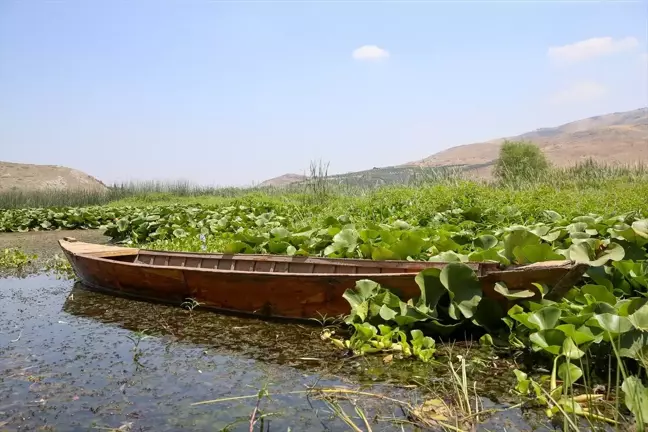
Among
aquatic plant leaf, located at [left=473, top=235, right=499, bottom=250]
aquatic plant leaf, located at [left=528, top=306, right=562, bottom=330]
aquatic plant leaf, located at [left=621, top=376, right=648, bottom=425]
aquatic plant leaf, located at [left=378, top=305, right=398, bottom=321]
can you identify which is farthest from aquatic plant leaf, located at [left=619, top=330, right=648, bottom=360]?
aquatic plant leaf, located at [left=473, top=235, right=499, bottom=250]

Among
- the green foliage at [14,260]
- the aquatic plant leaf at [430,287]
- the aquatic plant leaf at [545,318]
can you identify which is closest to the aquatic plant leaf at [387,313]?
the aquatic plant leaf at [430,287]

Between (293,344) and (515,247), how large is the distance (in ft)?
5.26

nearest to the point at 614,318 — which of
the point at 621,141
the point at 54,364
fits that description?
the point at 54,364

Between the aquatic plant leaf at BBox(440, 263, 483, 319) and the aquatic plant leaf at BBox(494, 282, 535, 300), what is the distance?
0.13 meters

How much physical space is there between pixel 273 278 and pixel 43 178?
22999mm

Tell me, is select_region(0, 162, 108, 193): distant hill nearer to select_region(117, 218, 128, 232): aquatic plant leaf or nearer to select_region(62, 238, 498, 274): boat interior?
select_region(117, 218, 128, 232): aquatic plant leaf

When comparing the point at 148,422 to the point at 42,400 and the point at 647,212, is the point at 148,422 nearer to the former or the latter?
the point at 42,400

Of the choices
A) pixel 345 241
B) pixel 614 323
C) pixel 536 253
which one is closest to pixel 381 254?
pixel 345 241

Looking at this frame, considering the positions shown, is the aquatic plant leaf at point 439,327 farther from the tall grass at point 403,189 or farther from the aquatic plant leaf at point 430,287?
the tall grass at point 403,189

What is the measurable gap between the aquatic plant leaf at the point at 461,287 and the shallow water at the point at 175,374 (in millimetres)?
403

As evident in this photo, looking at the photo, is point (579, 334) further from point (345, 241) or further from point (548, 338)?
point (345, 241)

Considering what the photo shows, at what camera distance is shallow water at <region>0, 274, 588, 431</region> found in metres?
2.41

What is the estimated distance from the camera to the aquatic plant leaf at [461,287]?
3141 mm

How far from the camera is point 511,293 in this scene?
3066 mm
